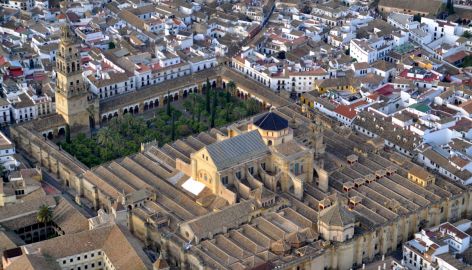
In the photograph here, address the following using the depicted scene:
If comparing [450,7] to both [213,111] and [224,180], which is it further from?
[224,180]

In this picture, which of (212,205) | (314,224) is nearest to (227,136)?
(212,205)

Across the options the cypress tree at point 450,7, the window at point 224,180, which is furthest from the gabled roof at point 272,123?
the cypress tree at point 450,7

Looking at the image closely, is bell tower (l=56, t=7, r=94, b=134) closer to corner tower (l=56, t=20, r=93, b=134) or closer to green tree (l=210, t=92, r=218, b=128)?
corner tower (l=56, t=20, r=93, b=134)

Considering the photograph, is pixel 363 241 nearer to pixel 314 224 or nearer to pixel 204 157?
pixel 314 224

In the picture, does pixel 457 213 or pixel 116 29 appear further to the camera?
pixel 116 29

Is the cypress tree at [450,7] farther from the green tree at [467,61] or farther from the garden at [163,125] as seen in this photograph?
the garden at [163,125]

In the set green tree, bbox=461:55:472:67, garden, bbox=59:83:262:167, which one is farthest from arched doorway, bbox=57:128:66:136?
green tree, bbox=461:55:472:67

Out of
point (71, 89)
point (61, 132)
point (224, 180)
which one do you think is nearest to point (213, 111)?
point (71, 89)
